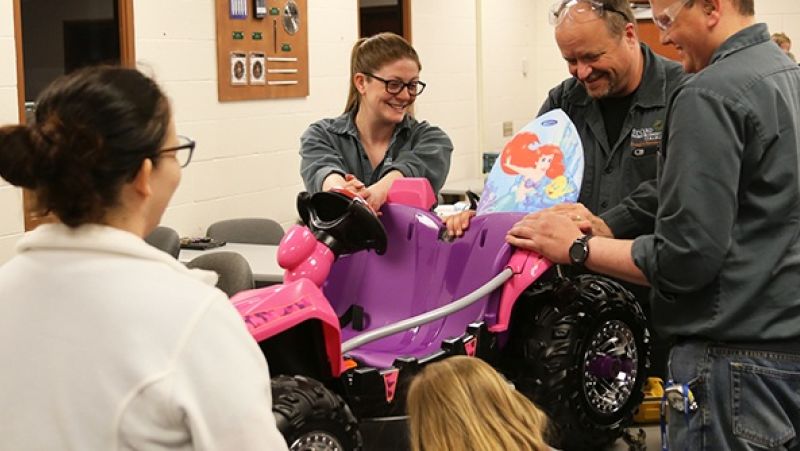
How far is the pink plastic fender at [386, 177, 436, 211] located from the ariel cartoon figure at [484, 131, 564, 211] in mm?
220

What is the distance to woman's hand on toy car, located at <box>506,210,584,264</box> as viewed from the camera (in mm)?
2625

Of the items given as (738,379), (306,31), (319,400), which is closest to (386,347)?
(319,400)

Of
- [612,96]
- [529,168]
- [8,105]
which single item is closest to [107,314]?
[529,168]

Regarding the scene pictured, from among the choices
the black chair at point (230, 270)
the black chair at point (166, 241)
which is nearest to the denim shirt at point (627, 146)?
the black chair at point (230, 270)

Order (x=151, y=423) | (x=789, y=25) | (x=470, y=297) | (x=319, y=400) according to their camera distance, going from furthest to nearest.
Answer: (x=789, y=25) → (x=470, y=297) → (x=319, y=400) → (x=151, y=423)

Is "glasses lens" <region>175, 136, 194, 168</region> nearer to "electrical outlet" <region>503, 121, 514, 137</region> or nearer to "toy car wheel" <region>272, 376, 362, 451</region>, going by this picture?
"toy car wheel" <region>272, 376, 362, 451</region>

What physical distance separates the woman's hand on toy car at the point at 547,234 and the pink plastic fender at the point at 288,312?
61 cm

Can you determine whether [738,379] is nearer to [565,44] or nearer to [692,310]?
[692,310]

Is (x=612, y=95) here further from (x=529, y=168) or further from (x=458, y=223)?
(x=458, y=223)

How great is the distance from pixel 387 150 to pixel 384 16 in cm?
480

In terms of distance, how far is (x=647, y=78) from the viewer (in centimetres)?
310

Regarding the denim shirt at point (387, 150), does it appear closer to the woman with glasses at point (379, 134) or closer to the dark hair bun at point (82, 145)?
the woman with glasses at point (379, 134)

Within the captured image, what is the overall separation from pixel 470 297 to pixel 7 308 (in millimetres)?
1584

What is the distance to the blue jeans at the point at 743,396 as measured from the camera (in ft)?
6.88
